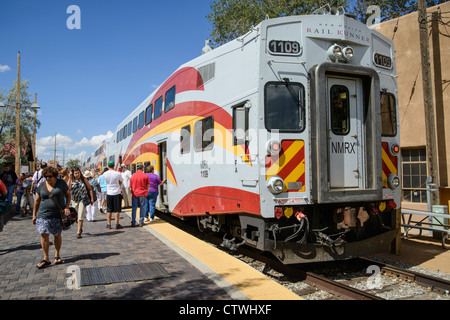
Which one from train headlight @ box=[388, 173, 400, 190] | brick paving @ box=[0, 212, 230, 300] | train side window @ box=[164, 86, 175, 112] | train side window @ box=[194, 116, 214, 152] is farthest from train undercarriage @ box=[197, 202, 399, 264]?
train side window @ box=[164, 86, 175, 112]

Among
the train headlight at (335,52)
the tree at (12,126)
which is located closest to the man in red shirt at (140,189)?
the train headlight at (335,52)

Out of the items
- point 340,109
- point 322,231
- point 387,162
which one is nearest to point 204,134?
point 340,109

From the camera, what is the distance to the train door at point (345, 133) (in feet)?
19.5

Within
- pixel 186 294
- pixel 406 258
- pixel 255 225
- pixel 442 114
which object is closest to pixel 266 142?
pixel 255 225

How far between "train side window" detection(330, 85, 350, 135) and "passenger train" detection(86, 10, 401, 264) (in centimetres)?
2

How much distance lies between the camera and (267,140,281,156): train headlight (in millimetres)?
5496

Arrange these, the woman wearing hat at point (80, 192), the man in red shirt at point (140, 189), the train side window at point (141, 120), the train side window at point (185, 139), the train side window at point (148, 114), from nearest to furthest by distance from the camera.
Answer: the train side window at point (185, 139) < the woman wearing hat at point (80, 192) < the man in red shirt at point (140, 189) < the train side window at point (148, 114) < the train side window at point (141, 120)

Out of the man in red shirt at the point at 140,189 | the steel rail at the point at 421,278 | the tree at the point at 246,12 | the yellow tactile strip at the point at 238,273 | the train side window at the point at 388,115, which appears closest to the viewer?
the yellow tactile strip at the point at 238,273

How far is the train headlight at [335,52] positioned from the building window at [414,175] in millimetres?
8586

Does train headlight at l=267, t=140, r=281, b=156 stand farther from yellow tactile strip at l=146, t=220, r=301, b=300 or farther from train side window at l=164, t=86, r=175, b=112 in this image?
train side window at l=164, t=86, r=175, b=112

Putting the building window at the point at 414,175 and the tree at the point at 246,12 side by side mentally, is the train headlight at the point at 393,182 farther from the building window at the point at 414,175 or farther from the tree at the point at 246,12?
the tree at the point at 246,12

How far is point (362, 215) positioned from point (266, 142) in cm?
199
